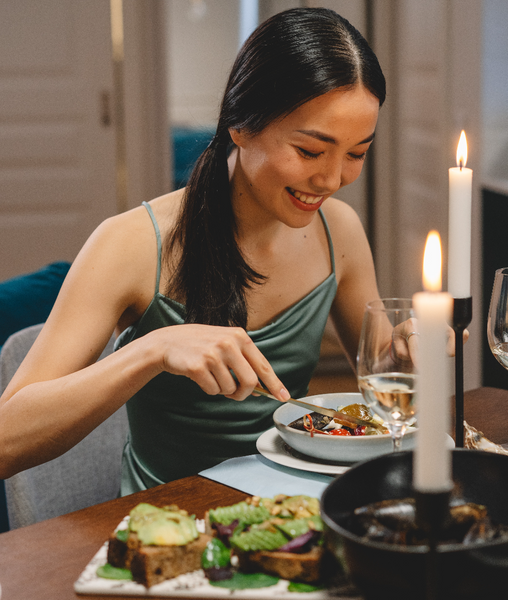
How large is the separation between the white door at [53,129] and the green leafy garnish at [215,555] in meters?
3.37

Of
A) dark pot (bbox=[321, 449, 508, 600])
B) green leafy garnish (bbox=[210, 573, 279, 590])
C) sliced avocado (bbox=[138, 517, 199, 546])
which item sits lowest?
green leafy garnish (bbox=[210, 573, 279, 590])

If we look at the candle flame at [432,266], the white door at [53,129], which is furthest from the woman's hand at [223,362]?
the white door at [53,129]

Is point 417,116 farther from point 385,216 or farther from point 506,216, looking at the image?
point 506,216

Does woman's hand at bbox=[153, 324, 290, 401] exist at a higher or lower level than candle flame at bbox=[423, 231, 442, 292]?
lower

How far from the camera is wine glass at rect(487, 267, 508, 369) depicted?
0.93 meters

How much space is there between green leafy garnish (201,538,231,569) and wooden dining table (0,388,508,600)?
82mm

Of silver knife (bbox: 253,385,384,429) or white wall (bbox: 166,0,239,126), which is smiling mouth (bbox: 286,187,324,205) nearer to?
silver knife (bbox: 253,385,384,429)

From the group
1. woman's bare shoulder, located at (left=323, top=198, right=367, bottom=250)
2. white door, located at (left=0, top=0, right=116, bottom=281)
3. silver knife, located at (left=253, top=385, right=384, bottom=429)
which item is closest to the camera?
silver knife, located at (left=253, top=385, right=384, bottom=429)

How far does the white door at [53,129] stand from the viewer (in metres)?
3.68

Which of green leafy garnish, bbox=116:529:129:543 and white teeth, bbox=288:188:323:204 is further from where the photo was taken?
white teeth, bbox=288:188:323:204

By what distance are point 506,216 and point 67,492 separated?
2201mm

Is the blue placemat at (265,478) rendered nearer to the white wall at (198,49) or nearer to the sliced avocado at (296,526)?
the sliced avocado at (296,526)

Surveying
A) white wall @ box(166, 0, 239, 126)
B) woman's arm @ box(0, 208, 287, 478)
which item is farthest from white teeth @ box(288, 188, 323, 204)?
white wall @ box(166, 0, 239, 126)

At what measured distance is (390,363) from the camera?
0.74m
